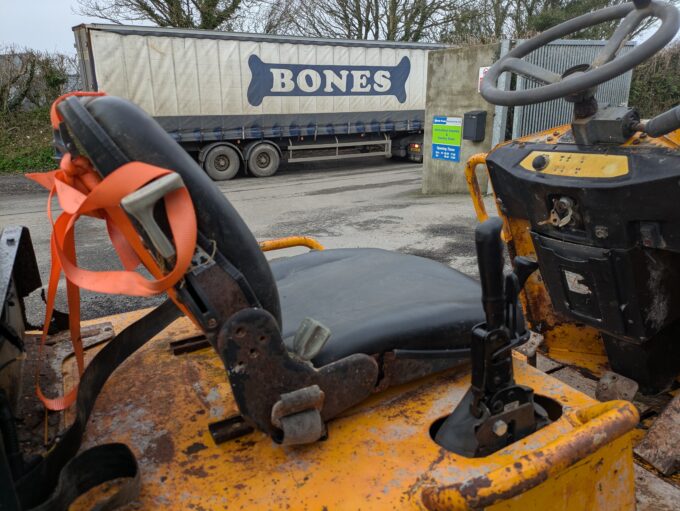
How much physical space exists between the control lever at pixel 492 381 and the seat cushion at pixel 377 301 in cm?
21

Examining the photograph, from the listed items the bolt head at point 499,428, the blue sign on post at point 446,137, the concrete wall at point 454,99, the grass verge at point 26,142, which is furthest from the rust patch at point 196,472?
the grass verge at point 26,142

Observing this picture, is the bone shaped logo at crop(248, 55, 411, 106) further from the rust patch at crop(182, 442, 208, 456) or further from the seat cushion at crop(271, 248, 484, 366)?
the rust patch at crop(182, 442, 208, 456)

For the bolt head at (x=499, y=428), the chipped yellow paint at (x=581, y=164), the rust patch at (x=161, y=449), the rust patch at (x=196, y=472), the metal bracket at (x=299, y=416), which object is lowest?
the rust patch at (x=196, y=472)

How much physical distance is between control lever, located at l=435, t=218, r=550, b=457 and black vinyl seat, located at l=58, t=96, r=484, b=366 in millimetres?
227

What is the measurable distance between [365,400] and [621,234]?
108 cm

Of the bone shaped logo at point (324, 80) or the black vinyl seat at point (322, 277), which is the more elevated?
the bone shaped logo at point (324, 80)

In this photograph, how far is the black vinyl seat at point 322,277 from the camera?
113 centimetres

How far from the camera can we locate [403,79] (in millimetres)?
14281

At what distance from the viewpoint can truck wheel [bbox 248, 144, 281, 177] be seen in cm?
1309

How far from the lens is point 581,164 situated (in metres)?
2.00

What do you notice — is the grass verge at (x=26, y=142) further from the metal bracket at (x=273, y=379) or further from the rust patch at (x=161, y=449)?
the metal bracket at (x=273, y=379)

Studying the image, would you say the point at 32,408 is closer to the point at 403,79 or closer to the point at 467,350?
the point at 467,350

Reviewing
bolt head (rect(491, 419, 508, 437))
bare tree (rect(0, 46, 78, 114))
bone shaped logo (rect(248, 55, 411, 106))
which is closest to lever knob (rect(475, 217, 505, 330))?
bolt head (rect(491, 419, 508, 437))

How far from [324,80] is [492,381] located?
504 inches
